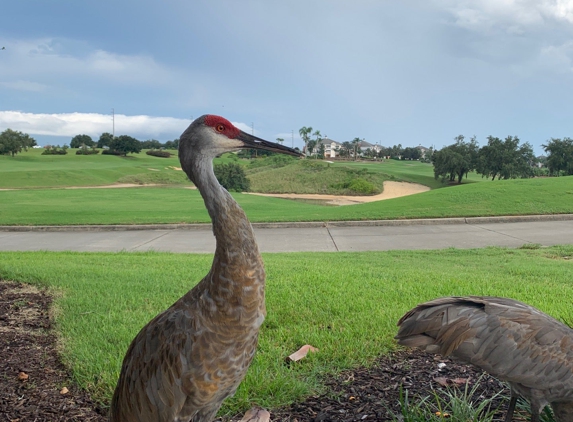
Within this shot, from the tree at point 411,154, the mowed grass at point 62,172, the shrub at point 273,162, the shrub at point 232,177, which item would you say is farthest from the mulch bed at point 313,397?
the tree at point 411,154

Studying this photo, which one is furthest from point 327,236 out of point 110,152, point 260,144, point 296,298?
point 110,152

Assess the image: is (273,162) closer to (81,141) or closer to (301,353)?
(81,141)

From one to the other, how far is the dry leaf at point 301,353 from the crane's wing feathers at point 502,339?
132 cm

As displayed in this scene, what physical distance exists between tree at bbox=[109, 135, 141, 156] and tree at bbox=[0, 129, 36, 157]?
42.3ft

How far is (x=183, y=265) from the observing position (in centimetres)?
830

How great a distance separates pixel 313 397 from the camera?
3463 millimetres

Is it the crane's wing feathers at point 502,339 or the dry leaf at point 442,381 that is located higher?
the crane's wing feathers at point 502,339

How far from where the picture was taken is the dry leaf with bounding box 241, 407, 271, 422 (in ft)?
10.2

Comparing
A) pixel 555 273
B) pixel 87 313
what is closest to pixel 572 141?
pixel 555 273

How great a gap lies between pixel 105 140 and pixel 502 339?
3531 inches

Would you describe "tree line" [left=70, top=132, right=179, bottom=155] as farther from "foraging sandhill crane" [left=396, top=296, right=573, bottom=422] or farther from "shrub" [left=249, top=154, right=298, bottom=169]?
"foraging sandhill crane" [left=396, top=296, right=573, bottom=422]

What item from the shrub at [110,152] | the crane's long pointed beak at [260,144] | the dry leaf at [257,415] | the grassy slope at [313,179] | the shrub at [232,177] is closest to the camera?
the crane's long pointed beak at [260,144]

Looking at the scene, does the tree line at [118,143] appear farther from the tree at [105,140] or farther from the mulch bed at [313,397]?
the mulch bed at [313,397]

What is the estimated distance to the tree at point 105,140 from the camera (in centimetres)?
8244
